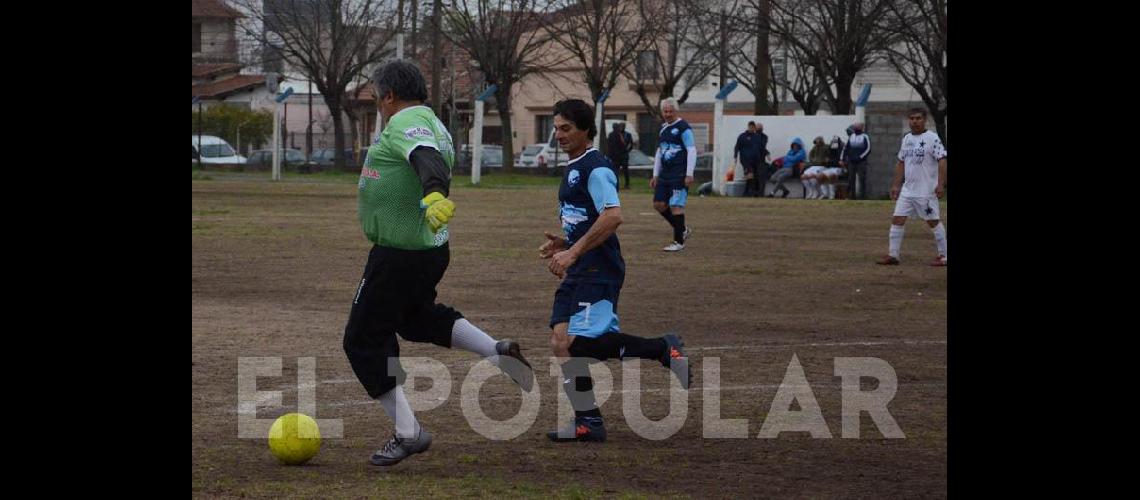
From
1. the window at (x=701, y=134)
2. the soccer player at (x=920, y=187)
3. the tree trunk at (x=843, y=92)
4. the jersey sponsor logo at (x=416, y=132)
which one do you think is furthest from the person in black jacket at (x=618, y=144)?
the window at (x=701, y=134)

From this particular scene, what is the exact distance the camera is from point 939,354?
10633 millimetres

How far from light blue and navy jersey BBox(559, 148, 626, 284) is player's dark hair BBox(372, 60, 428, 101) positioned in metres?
0.89

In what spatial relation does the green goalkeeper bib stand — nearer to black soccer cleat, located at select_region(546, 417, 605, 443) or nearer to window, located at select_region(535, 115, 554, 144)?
black soccer cleat, located at select_region(546, 417, 605, 443)

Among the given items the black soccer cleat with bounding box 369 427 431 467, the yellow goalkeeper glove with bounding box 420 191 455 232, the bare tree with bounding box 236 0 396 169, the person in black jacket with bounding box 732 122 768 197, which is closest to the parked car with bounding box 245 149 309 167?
the bare tree with bounding box 236 0 396 169

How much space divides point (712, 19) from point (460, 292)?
42832mm

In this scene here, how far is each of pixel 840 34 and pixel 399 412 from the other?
43342mm

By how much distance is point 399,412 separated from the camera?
6871 millimetres

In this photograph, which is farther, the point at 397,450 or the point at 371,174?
the point at 371,174

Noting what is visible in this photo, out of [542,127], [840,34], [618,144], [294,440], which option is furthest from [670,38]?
[294,440]

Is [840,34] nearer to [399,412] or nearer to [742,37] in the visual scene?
[742,37]

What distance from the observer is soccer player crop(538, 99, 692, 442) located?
7.44 metres
